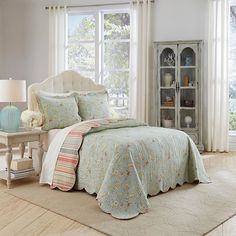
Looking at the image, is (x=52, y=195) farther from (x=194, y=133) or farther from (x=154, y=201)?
(x=194, y=133)

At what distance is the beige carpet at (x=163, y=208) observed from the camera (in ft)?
9.36

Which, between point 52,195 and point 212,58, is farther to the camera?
point 212,58

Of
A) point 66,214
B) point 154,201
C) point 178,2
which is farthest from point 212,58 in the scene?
point 66,214

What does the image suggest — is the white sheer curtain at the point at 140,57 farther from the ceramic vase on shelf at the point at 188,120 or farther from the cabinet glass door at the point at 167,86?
the ceramic vase on shelf at the point at 188,120

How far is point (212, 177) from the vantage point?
443 cm

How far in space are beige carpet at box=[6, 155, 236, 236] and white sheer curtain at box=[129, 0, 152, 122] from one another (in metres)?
2.34

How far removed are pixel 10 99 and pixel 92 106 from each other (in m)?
1.07

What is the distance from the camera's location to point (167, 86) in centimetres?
607

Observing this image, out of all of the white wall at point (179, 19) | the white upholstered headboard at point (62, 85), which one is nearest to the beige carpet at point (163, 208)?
the white upholstered headboard at point (62, 85)

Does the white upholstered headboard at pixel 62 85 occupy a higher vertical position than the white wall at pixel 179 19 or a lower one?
lower

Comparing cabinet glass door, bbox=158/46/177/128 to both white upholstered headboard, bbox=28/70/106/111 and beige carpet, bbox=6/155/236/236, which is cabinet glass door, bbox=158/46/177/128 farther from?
beige carpet, bbox=6/155/236/236

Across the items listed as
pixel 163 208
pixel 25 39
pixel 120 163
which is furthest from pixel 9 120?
pixel 25 39

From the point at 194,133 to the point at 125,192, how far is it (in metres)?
2.99

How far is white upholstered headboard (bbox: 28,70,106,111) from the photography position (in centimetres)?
474
